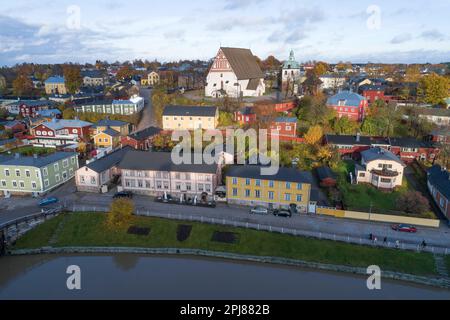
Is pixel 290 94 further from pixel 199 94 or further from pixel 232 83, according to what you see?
pixel 199 94

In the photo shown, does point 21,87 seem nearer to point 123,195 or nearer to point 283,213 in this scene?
point 123,195

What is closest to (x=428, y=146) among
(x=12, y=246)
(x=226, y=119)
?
(x=226, y=119)

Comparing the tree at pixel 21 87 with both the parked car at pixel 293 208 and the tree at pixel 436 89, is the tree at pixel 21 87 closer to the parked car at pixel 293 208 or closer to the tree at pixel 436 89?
the parked car at pixel 293 208

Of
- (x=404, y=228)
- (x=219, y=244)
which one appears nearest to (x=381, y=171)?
(x=404, y=228)

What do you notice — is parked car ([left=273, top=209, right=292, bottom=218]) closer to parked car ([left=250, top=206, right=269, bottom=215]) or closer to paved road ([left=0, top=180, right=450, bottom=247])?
paved road ([left=0, top=180, right=450, bottom=247])

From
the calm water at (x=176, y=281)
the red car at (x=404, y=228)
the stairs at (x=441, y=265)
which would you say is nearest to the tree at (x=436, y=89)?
the red car at (x=404, y=228)

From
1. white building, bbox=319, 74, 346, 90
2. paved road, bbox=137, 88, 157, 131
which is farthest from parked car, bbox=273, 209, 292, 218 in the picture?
white building, bbox=319, 74, 346, 90
